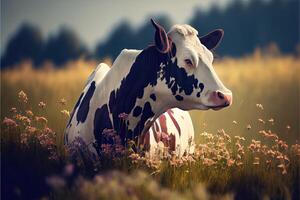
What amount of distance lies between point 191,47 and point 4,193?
1578 mm

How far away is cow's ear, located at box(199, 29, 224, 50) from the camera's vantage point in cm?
464

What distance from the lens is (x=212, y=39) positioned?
4.65 meters

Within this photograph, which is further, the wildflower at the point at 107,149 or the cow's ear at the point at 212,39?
the cow's ear at the point at 212,39

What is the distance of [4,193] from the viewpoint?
446 centimetres

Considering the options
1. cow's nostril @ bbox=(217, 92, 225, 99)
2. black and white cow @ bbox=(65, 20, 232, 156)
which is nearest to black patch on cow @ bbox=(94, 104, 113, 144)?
black and white cow @ bbox=(65, 20, 232, 156)

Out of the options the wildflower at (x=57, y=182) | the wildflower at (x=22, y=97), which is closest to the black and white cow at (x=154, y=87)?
the wildflower at (x=22, y=97)

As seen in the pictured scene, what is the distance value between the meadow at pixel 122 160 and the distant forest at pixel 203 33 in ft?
0.40

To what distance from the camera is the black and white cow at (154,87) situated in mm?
4270

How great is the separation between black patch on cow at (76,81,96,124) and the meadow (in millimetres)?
147

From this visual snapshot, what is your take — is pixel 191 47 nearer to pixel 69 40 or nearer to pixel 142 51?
pixel 142 51

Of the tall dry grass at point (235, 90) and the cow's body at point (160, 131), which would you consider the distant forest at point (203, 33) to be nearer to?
the tall dry grass at point (235, 90)

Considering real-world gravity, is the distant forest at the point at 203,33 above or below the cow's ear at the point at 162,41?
above

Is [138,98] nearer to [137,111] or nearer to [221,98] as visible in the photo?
[137,111]

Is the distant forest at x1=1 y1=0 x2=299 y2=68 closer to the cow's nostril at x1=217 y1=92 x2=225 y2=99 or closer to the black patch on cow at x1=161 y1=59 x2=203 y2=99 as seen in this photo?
the black patch on cow at x1=161 y1=59 x2=203 y2=99
